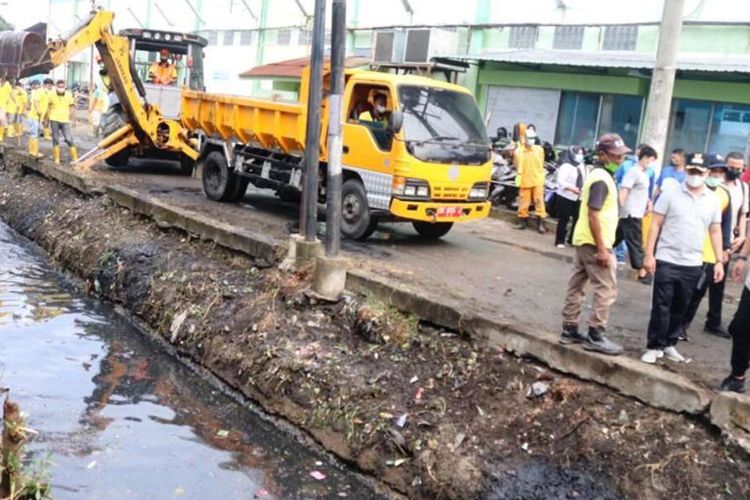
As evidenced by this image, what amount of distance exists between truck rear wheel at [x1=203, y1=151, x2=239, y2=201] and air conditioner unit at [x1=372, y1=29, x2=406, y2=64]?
8.40 metres

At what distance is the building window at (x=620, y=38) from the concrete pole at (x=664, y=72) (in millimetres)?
5533

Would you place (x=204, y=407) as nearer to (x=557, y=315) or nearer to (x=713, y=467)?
(x=557, y=315)

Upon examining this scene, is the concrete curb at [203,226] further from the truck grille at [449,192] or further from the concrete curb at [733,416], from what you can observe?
the concrete curb at [733,416]

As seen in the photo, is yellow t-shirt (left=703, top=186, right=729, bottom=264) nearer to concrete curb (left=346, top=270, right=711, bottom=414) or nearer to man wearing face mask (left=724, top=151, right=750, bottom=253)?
man wearing face mask (left=724, top=151, right=750, bottom=253)

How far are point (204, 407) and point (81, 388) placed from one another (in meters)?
1.08

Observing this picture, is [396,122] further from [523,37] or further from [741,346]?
[523,37]

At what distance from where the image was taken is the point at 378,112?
387 inches

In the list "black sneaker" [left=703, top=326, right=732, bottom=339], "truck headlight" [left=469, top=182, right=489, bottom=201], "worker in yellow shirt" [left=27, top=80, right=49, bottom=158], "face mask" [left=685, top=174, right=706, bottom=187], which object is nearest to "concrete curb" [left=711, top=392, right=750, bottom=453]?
"face mask" [left=685, top=174, right=706, bottom=187]

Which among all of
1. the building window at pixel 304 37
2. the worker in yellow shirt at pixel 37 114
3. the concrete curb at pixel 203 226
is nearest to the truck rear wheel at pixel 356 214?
the concrete curb at pixel 203 226

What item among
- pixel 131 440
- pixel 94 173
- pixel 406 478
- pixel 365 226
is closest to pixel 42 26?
pixel 94 173

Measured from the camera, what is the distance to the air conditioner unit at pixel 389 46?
1994cm

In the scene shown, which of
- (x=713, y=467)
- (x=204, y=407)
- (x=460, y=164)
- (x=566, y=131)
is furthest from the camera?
(x=566, y=131)

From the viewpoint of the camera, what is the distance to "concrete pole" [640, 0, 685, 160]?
1068 centimetres

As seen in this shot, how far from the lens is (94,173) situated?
1436cm
